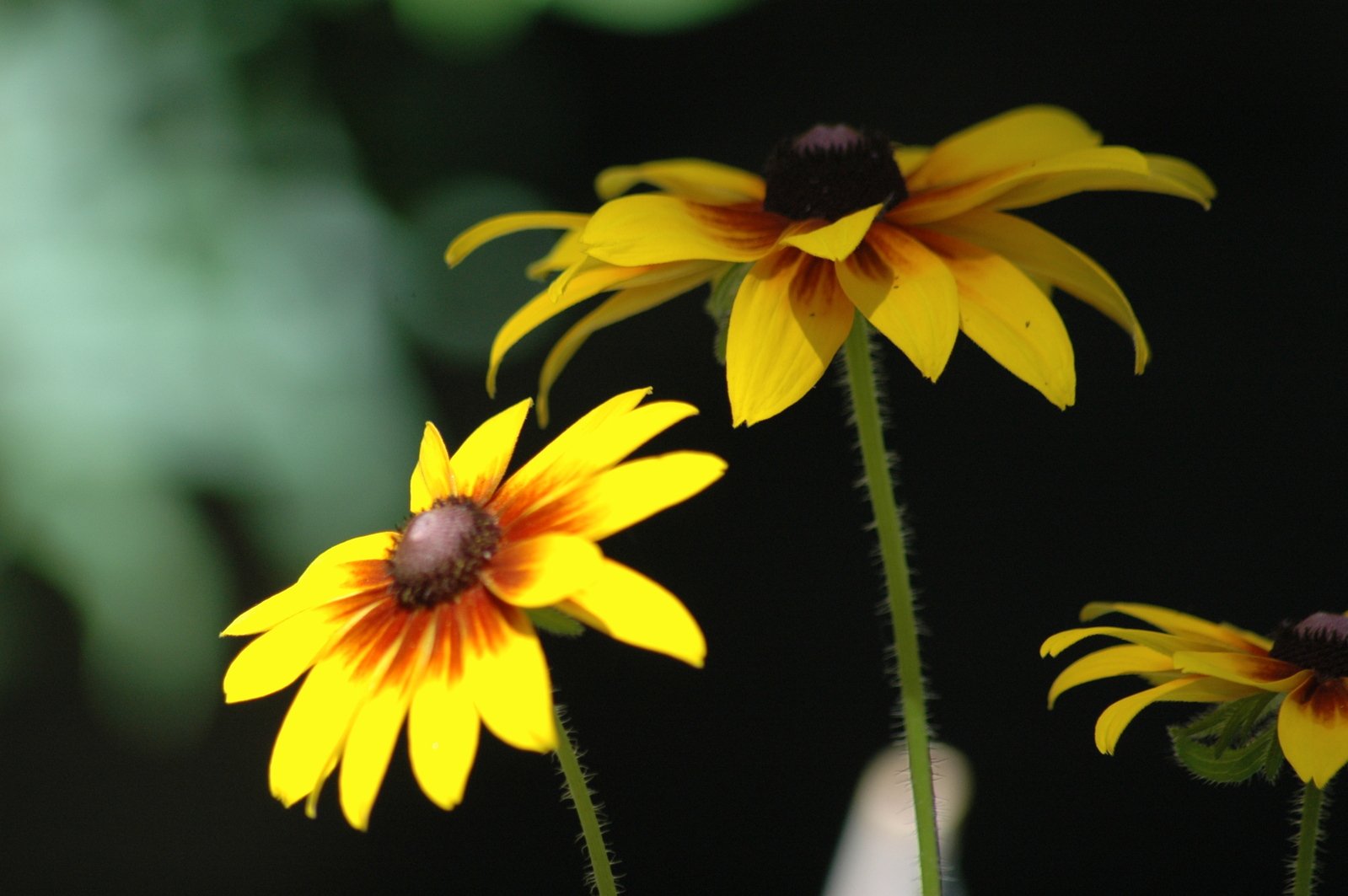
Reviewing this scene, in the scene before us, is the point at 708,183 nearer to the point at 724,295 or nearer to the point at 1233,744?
the point at 724,295

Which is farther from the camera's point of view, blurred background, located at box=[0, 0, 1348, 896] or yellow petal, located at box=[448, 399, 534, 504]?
blurred background, located at box=[0, 0, 1348, 896]

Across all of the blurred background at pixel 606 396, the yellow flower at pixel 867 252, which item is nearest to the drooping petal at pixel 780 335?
the yellow flower at pixel 867 252

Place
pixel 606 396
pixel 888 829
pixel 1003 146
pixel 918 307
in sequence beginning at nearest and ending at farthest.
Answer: pixel 918 307 → pixel 1003 146 → pixel 888 829 → pixel 606 396

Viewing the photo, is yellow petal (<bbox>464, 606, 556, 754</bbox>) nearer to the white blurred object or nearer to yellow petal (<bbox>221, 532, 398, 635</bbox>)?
yellow petal (<bbox>221, 532, 398, 635</bbox>)

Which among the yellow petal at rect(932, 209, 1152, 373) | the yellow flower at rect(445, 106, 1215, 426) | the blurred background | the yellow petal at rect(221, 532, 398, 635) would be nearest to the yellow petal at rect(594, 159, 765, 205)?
the yellow flower at rect(445, 106, 1215, 426)

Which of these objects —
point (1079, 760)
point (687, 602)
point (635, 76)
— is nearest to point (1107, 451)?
point (1079, 760)

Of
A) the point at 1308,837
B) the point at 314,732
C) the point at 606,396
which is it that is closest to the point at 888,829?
the point at 606,396

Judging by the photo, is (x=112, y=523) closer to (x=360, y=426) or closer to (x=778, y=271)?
(x=360, y=426)
